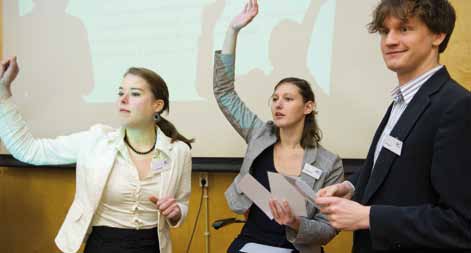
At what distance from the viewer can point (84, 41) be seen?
9.37 feet

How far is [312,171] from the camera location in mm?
1889

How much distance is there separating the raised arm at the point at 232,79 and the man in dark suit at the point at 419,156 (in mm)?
1039

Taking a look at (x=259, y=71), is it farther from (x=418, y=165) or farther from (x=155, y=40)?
(x=418, y=165)

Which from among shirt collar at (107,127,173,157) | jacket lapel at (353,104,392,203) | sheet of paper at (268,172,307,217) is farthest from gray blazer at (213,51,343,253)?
jacket lapel at (353,104,392,203)

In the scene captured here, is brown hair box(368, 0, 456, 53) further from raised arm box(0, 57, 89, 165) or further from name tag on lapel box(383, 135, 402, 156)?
raised arm box(0, 57, 89, 165)

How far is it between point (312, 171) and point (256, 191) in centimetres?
36

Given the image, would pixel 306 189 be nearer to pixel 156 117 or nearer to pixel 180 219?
pixel 180 219

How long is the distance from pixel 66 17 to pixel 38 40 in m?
0.30

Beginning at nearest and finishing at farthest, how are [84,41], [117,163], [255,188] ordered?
[255,188]
[117,163]
[84,41]

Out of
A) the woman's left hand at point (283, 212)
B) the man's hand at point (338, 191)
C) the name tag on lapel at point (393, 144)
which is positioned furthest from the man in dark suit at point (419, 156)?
the woman's left hand at point (283, 212)

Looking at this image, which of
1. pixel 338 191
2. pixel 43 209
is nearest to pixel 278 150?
pixel 338 191

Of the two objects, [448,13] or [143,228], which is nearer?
[448,13]

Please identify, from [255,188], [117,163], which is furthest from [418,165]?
[117,163]

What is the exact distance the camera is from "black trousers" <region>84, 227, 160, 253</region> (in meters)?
1.72
